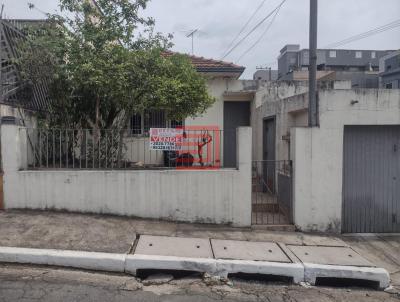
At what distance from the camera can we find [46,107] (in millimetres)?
8648

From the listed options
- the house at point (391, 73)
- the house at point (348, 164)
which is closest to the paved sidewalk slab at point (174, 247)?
the house at point (348, 164)

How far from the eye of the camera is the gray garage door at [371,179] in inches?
292

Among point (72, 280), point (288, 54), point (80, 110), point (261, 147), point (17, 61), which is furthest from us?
point (288, 54)

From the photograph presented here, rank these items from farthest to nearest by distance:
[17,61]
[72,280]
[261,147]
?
1. [261,147]
2. [17,61]
3. [72,280]

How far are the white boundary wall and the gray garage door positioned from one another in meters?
2.12

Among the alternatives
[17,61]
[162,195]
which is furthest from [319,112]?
[17,61]

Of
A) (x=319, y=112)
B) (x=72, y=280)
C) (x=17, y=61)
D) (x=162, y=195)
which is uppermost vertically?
(x=17, y=61)

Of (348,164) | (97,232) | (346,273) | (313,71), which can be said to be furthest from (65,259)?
(313,71)

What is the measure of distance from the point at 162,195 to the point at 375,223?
4460mm

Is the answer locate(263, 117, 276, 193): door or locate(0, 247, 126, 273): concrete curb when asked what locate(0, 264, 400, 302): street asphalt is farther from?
locate(263, 117, 276, 193): door

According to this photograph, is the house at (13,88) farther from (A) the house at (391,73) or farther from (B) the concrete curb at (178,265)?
(A) the house at (391,73)

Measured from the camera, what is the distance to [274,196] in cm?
870

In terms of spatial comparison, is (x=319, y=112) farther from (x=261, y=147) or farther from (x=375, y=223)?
(x=261, y=147)

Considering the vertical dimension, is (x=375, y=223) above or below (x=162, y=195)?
below
